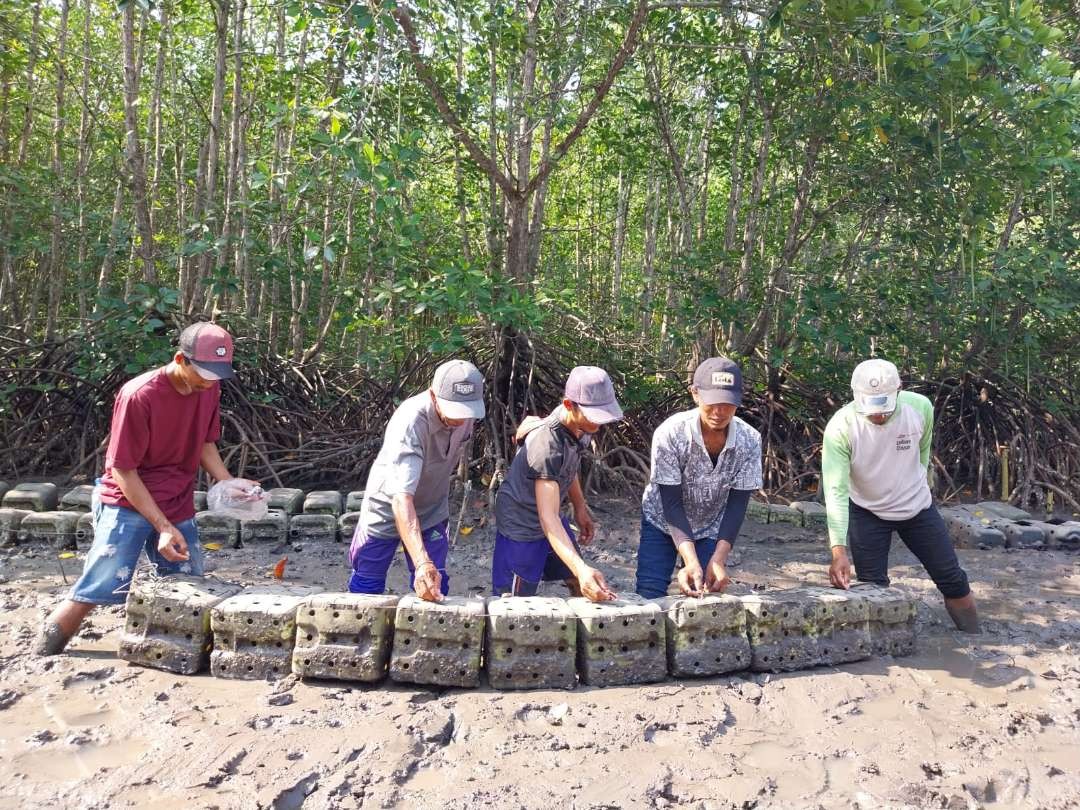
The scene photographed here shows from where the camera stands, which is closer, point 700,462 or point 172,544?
point 172,544

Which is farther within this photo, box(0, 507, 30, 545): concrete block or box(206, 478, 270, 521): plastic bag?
box(0, 507, 30, 545): concrete block

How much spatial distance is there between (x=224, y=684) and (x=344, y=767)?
0.88 m

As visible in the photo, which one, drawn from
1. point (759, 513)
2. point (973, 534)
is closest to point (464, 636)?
point (759, 513)

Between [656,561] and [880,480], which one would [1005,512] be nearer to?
[880,480]

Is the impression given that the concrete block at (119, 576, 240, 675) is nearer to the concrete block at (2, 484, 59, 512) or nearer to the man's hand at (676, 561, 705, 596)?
the man's hand at (676, 561, 705, 596)

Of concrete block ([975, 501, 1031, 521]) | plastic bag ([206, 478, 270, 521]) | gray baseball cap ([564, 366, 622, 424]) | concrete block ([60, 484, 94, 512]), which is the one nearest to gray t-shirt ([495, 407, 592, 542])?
gray baseball cap ([564, 366, 622, 424])

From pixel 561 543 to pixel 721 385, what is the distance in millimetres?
940

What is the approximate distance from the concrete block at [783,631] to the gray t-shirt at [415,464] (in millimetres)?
1434

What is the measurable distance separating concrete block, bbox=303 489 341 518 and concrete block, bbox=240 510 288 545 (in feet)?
0.85

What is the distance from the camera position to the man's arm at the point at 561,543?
3.40 metres

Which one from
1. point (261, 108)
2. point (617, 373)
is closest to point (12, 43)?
point (261, 108)

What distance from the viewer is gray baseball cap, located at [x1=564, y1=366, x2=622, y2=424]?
342cm

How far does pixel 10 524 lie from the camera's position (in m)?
5.59

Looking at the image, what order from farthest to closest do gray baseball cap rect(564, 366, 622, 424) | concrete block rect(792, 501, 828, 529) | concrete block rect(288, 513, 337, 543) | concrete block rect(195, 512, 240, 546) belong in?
concrete block rect(792, 501, 828, 529)
concrete block rect(288, 513, 337, 543)
concrete block rect(195, 512, 240, 546)
gray baseball cap rect(564, 366, 622, 424)
